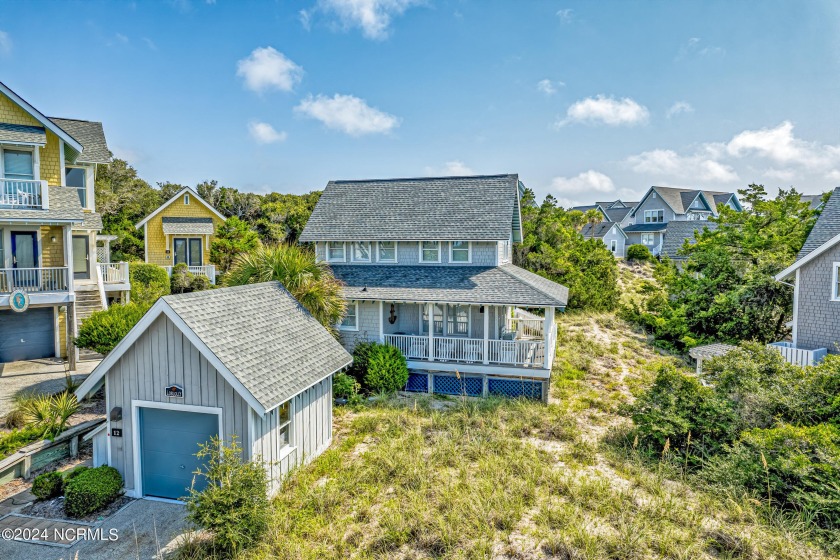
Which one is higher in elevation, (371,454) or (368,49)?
(368,49)

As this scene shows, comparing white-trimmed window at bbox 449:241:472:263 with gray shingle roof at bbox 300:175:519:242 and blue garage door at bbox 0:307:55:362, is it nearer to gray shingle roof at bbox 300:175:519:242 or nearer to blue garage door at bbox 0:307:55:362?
gray shingle roof at bbox 300:175:519:242

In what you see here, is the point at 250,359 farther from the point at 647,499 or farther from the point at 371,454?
the point at 647,499

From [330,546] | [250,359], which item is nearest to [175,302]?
[250,359]

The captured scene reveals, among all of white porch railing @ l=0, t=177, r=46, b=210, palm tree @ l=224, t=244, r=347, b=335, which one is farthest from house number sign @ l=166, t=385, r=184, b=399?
white porch railing @ l=0, t=177, r=46, b=210

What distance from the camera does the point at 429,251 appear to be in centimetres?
2014

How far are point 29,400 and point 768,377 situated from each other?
21138 millimetres

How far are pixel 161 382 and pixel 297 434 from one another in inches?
129

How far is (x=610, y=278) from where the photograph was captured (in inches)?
1249

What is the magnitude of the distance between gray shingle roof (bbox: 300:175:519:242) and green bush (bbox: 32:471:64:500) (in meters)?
12.8

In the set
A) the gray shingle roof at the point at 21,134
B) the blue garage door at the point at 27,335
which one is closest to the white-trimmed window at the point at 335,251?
the gray shingle roof at the point at 21,134

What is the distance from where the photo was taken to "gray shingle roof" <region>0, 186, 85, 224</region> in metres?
17.2

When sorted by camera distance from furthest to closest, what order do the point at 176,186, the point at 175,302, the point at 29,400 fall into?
the point at 176,186 → the point at 29,400 → the point at 175,302

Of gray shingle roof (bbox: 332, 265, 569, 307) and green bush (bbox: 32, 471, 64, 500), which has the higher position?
gray shingle roof (bbox: 332, 265, 569, 307)

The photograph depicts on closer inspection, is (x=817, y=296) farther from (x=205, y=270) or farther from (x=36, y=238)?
(x=205, y=270)
